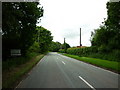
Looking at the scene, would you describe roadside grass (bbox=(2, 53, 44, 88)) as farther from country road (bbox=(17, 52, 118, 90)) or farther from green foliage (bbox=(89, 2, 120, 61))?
green foliage (bbox=(89, 2, 120, 61))

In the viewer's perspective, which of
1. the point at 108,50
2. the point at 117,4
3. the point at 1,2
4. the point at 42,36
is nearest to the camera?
the point at 1,2

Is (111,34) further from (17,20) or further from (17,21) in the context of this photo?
(17,21)

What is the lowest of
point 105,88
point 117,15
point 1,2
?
point 105,88

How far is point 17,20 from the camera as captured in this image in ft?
41.0

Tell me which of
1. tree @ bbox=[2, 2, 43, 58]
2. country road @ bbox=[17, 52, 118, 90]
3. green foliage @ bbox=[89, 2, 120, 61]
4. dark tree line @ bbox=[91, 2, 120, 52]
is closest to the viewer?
country road @ bbox=[17, 52, 118, 90]

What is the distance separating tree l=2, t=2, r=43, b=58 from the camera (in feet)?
32.9

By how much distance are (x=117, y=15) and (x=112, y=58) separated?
24.7ft

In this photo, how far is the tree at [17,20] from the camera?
1001 cm

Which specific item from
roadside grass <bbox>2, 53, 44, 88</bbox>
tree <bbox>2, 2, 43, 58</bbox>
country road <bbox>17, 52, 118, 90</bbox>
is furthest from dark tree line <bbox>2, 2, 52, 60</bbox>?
country road <bbox>17, 52, 118, 90</bbox>

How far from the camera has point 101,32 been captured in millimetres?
28859

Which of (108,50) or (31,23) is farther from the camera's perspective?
(108,50)

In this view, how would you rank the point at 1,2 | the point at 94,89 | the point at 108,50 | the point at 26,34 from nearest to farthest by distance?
the point at 94,89 < the point at 1,2 < the point at 26,34 < the point at 108,50

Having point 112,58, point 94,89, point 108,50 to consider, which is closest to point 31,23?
point 94,89

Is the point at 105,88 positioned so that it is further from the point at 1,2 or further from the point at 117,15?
the point at 117,15
